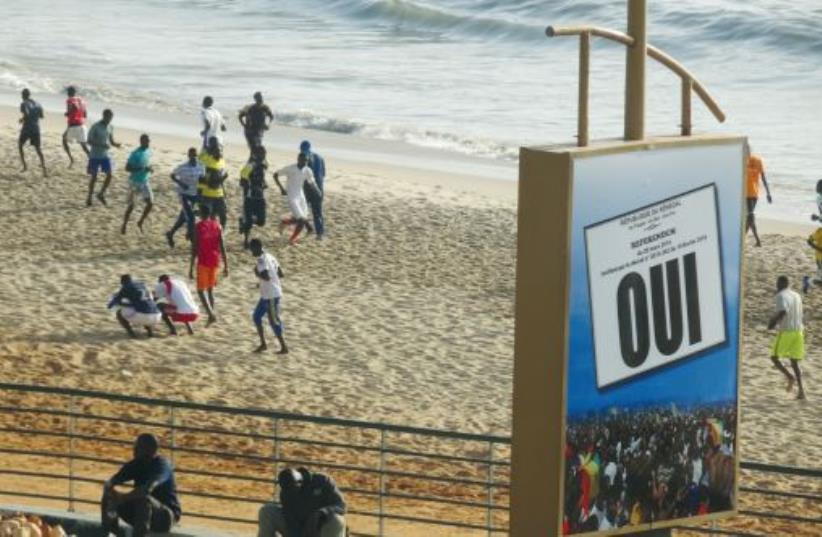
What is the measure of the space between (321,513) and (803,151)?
28.6m

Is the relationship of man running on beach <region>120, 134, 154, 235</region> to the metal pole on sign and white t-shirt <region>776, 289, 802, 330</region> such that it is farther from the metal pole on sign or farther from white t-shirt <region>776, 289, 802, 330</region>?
the metal pole on sign

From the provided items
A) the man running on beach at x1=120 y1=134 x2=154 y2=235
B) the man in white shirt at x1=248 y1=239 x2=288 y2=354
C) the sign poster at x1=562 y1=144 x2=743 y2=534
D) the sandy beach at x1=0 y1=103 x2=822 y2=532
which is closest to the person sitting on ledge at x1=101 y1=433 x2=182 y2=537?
the sign poster at x1=562 y1=144 x2=743 y2=534

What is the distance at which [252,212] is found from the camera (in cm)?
2542

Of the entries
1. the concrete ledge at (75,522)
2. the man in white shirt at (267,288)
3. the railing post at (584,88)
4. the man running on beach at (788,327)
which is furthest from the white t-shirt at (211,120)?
the railing post at (584,88)

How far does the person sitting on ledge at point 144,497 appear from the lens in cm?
1294

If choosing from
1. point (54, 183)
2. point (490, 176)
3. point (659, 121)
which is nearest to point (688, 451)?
point (54, 183)

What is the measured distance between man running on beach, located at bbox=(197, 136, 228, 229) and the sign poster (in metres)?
15.2

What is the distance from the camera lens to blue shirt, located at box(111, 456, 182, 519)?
1302 cm

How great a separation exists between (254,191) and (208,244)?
12.6ft

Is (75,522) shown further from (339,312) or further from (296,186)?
(296,186)

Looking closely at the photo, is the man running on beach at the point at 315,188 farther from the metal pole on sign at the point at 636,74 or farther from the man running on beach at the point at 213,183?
the metal pole on sign at the point at 636,74

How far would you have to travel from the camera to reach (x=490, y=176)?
35.2 metres

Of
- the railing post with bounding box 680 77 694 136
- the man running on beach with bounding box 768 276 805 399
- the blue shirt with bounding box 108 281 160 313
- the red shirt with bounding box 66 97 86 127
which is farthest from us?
the red shirt with bounding box 66 97 86 127

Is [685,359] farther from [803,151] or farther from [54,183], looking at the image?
[803,151]
